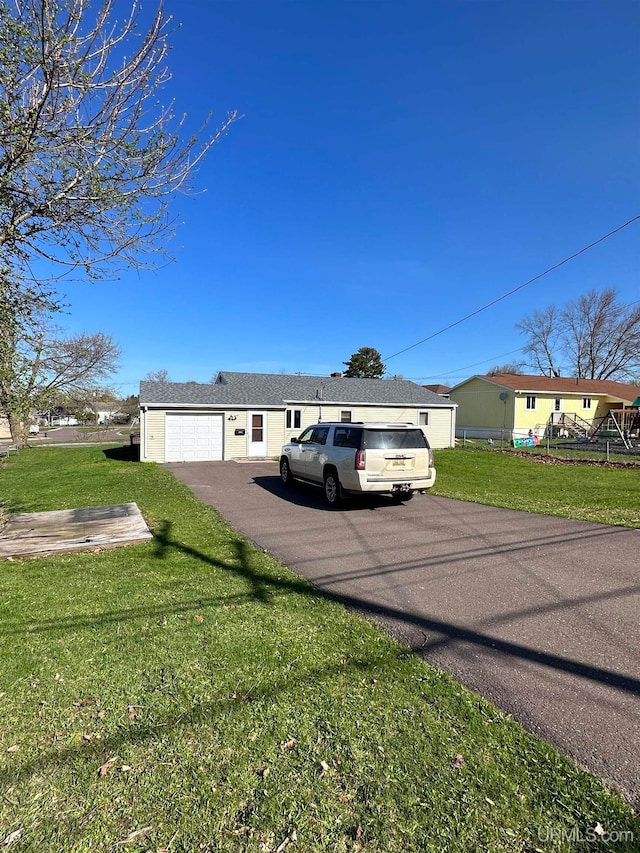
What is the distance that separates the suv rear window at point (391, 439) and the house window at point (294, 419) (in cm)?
1358

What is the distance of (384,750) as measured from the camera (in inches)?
90.8

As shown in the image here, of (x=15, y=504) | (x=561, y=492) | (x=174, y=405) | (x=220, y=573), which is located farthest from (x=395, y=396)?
(x=220, y=573)

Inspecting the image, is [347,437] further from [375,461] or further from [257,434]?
Result: [257,434]

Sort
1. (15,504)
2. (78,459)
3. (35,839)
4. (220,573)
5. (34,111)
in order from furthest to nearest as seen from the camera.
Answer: (78,459)
(15,504)
(220,573)
(34,111)
(35,839)

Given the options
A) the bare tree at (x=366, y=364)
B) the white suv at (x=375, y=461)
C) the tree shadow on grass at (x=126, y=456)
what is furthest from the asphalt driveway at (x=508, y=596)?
the bare tree at (x=366, y=364)

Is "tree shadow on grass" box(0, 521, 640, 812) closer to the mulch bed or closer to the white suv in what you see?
the white suv

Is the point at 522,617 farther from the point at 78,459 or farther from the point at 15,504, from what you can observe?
the point at 78,459

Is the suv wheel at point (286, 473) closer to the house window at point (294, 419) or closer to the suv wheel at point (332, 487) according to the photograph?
the suv wheel at point (332, 487)

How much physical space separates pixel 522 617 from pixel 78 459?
2079 centimetres

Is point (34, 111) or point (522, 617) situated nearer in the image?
point (522, 617)

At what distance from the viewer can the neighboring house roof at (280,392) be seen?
1967cm

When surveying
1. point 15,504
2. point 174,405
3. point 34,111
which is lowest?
point 15,504

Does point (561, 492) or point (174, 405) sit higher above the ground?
point (174, 405)

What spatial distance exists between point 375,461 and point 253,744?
6.20 m
